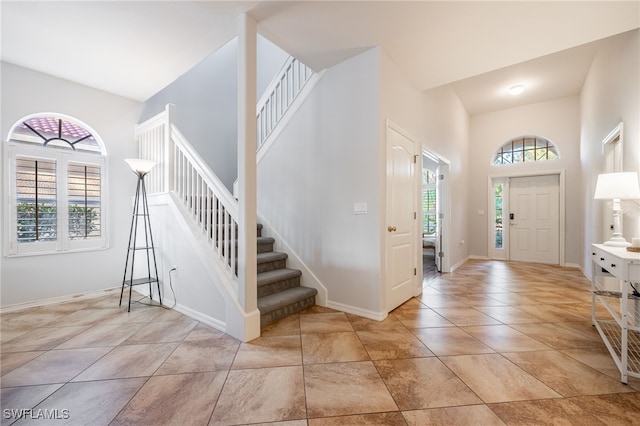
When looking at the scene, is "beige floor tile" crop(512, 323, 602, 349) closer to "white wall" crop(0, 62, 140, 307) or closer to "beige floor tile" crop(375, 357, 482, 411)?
"beige floor tile" crop(375, 357, 482, 411)

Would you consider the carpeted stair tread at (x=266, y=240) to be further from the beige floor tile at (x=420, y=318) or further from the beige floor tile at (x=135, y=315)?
the beige floor tile at (x=420, y=318)

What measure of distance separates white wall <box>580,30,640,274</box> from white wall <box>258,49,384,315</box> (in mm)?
2640

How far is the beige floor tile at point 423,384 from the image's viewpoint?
154 centimetres

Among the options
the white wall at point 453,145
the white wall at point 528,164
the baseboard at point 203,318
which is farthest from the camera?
the white wall at point 528,164

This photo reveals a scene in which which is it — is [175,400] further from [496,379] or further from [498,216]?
[498,216]

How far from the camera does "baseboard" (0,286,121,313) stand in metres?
2.91

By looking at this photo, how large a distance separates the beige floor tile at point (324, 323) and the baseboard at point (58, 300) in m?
2.83

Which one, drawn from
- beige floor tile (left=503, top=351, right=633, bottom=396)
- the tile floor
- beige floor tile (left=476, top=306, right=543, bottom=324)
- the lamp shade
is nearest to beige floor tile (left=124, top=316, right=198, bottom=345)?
the tile floor

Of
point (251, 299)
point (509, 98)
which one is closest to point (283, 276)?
point (251, 299)

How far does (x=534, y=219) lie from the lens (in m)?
5.82

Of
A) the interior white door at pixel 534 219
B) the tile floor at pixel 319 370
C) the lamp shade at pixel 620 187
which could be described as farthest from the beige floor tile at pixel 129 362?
the interior white door at pixel 534 219

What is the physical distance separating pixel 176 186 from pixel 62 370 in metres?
1.95

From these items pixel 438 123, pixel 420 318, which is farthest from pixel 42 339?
pixel 438 123

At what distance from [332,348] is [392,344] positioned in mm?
512
